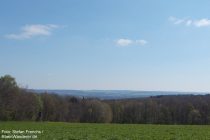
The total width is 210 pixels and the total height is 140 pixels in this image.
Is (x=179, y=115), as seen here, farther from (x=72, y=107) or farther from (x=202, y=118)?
(x=72, y=107)

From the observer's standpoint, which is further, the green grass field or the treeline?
the treeline

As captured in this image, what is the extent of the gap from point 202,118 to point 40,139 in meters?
81.8

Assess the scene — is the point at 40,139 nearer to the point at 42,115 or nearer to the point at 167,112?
the point at 42,115

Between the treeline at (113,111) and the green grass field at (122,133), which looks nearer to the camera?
the green grass field at (122,133)

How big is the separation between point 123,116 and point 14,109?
3975 cm

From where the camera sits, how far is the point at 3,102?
75062 mm

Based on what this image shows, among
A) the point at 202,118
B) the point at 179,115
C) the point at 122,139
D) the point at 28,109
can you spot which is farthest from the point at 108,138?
the point at 179,115

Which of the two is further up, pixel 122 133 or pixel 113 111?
pixel 122 133

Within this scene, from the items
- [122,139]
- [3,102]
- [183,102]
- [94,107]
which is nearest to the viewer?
[122,139]

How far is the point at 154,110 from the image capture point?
111m

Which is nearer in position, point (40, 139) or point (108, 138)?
point (40, 139)

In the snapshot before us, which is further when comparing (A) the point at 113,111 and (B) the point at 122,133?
(A) the point at 113,111

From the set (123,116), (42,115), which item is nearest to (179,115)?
(123,116)

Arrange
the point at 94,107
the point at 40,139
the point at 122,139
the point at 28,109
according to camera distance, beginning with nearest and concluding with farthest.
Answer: the point at 40,139
the point at 122,139
the point at 28,109
the point at 94,107
